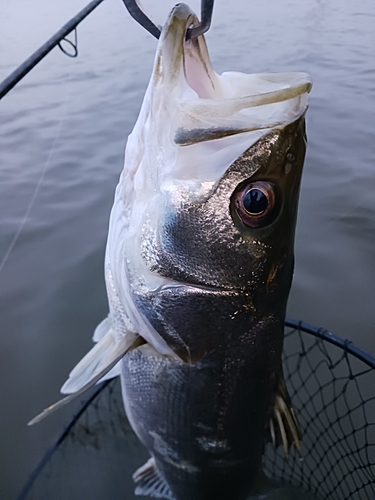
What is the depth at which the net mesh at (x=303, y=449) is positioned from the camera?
218 cm

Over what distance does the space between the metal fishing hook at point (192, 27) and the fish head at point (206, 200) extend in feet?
0.08

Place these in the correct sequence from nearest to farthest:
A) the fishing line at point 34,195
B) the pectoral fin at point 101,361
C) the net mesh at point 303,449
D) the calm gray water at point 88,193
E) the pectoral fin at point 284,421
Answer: the pectoral fin at point 101,361 → the pectoral fin at point 284,421 → the net mesh at point 303,449 → the calm gray water at point 88,193 → the fishing line at point 34,195

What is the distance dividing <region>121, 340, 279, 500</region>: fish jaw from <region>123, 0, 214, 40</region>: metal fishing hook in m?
0.80

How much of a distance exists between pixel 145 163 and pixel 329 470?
188 cm

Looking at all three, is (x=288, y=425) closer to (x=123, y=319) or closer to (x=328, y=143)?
(x=123, y=319)

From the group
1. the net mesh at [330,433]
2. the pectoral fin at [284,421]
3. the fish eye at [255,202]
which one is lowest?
the net mesh at [330,433]

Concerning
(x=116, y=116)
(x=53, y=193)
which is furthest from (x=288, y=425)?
(x=116, y=116)

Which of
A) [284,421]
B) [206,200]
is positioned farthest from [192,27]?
[284,421]

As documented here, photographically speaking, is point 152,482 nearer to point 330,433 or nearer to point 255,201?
point 330,433

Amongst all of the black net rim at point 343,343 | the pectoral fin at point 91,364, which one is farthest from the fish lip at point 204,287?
the black net rim at point 343,343

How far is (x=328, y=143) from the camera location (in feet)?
15.7

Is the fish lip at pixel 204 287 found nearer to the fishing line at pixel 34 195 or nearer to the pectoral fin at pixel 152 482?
the pectoral fin at pixel 152 482

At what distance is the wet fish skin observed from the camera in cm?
112

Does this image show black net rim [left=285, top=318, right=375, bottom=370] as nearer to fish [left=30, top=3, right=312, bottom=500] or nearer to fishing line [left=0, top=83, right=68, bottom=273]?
fish [left=30, top=3, right=312, bottom=500]
